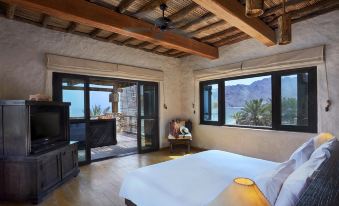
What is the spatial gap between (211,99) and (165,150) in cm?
185

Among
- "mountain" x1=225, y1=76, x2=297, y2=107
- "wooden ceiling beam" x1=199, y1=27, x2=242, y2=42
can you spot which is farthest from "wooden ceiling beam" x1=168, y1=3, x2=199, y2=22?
"mountain" x1=225, y1=76, x2=297, y2=107

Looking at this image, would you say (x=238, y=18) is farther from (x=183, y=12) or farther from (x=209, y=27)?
(x=209, y=27)

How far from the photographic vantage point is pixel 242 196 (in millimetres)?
850

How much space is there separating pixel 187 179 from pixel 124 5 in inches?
102

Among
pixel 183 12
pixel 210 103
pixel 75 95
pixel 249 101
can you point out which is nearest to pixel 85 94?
pixel 75 95

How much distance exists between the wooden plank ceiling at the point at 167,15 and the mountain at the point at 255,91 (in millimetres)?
850

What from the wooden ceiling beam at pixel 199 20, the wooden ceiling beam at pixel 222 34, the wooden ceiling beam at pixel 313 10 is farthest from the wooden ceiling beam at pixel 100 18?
the wooden ceiling beam at pixel 313 10

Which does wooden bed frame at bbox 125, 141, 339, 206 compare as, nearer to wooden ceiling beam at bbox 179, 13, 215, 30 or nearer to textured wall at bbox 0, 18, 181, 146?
wooden ceiling beam at bbox 179, 13, 215, 30

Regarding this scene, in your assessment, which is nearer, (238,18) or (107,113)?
(238,18)

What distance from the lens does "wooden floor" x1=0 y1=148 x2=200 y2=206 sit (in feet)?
8.53

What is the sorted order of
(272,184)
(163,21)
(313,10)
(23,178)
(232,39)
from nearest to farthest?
(272,184) → (23,178) → (163,21) → (313,10) → (232,39)

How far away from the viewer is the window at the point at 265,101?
11.9ft

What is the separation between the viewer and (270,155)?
13.2 feet

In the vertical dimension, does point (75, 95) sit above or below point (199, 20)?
below
